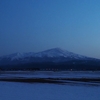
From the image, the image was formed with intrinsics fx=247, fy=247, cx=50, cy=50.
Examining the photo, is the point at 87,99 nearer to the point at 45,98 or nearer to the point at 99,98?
the point at 99,98

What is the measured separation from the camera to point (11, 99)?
18.8m

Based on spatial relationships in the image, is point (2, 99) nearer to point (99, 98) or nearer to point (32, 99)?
point (32, 99)

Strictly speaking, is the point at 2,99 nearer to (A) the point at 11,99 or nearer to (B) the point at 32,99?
(A) the point at 11,99

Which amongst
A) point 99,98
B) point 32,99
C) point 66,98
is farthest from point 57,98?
point 99,98

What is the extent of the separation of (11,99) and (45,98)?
8.73ft

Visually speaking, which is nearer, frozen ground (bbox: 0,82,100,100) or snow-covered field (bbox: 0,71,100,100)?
frozen ground (bbox: 0,82,100,100)

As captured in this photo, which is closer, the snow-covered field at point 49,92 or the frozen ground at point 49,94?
the frozen ground at point 49,94

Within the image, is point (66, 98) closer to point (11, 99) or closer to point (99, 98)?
point (99, 98)

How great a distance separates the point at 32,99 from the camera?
62.4 feet

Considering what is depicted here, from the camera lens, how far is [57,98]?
19.5 meters

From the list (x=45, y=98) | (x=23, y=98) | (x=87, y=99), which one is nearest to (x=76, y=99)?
(x=87, y=99)

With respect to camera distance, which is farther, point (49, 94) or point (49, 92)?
point (49, 92)

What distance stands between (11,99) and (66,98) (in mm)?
4284

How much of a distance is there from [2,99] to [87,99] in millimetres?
6476
